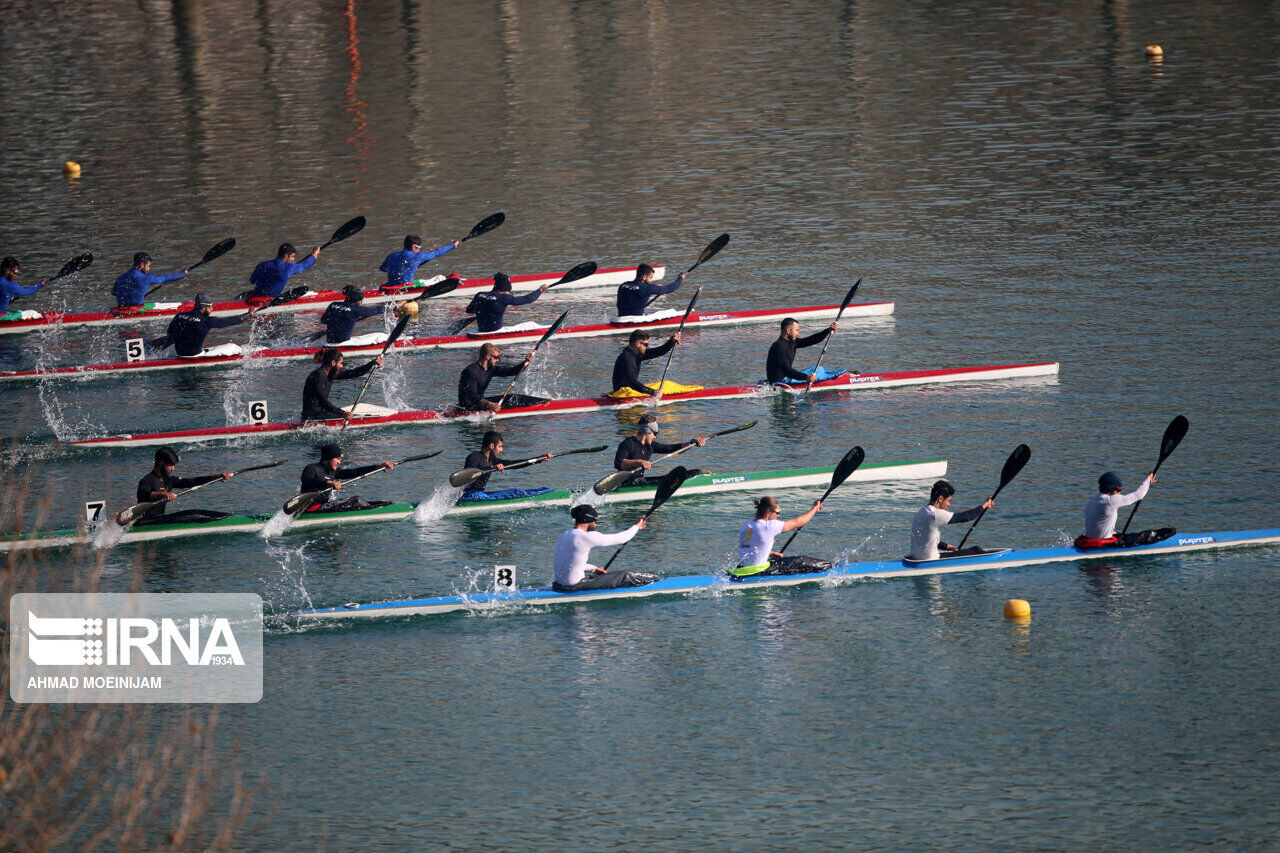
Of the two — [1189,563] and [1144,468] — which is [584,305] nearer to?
[1144,468]

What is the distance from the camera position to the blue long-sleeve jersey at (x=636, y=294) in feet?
92.9

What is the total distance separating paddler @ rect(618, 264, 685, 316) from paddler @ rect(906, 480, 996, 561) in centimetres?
1153

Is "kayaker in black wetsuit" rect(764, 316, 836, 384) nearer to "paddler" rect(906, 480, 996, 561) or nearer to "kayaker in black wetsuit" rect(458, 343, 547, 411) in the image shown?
"kayaker in black wetsuit" rect(458, 343, 547, 411)

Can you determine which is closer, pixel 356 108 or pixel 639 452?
pixel 639 452

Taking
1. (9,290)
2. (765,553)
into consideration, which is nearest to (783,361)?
(765,553)

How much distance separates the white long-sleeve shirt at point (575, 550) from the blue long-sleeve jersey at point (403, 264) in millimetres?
14824

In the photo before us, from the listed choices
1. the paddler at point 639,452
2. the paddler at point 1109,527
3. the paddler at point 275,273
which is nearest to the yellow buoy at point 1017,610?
the paddler at point 1109,527

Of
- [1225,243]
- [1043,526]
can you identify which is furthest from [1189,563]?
[1225,243]

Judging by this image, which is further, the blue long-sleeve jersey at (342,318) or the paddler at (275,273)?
the paddler at (275,273)

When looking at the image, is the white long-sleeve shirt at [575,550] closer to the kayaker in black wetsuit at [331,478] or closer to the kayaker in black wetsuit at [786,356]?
the kayaker in black wetsuit at [331,478]

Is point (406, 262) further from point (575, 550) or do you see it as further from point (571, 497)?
point (575, 550)

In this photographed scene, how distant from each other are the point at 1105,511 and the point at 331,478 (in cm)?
925

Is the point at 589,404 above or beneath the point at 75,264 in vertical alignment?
beneath

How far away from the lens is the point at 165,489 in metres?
19.6
